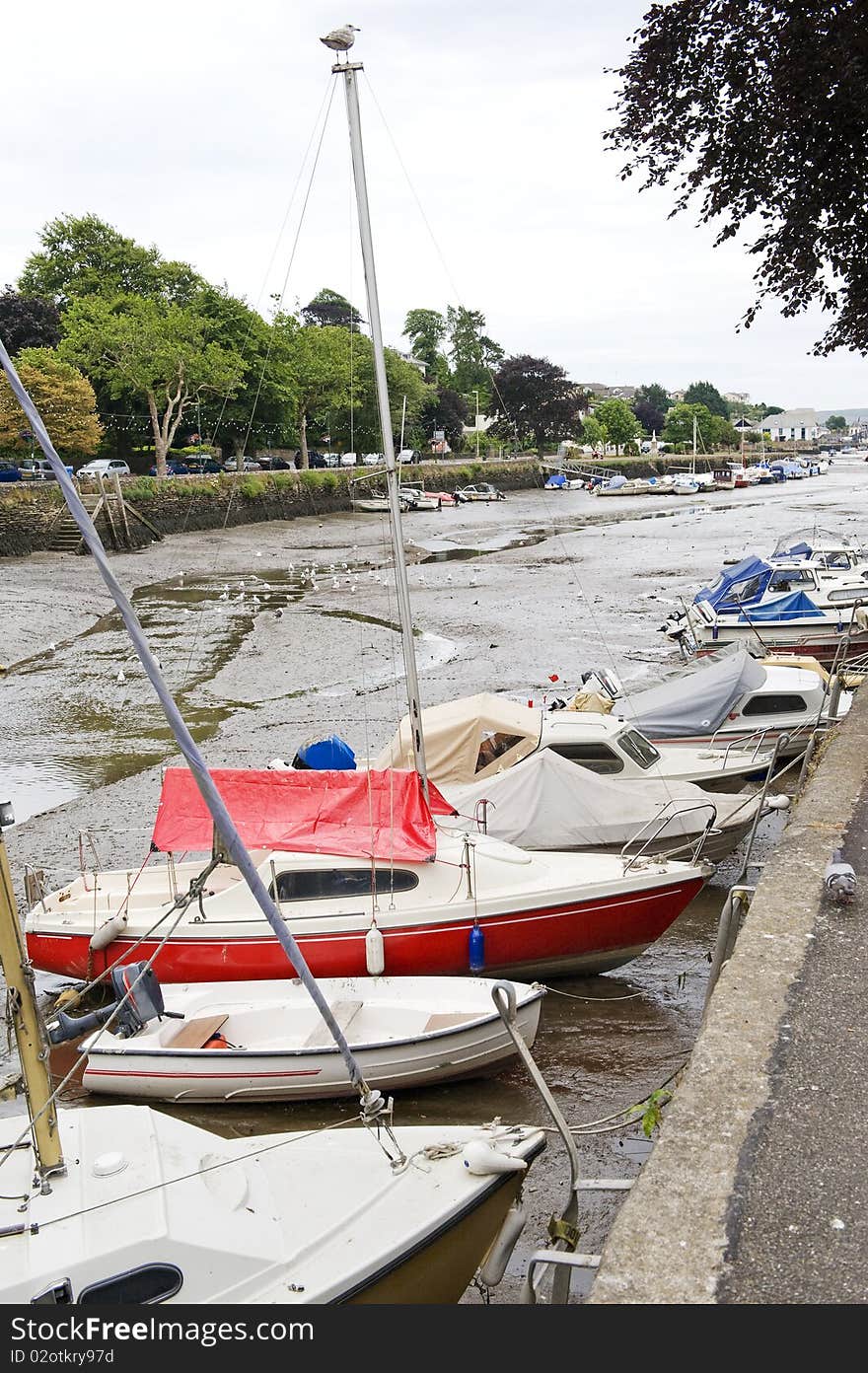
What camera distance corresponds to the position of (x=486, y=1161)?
6016 mm

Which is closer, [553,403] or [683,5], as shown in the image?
[683,5]

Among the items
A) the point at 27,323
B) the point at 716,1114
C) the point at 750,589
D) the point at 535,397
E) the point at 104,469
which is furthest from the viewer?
the point at 535,397

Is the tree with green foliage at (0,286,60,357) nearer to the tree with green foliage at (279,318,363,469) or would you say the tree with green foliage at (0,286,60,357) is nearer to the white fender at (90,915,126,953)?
the tree with green foliage at (279,318,363,469)

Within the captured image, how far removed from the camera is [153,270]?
216 ft

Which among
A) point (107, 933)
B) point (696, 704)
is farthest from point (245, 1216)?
point (696, 704)

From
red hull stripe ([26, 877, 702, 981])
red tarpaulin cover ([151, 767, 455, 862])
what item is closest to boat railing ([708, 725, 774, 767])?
red hull stripe ([26, 877, 702, 981])

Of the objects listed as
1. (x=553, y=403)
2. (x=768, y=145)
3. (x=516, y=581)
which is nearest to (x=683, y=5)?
(x=768, y=145)

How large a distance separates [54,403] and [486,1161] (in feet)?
162

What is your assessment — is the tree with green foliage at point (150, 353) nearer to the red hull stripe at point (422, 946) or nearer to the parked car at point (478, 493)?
the parked car at point (478, 493)

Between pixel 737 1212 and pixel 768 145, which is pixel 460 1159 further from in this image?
pixel 768 145

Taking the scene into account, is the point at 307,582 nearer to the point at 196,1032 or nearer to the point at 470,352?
the point at 196,1032

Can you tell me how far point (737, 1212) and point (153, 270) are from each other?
69.7 meters

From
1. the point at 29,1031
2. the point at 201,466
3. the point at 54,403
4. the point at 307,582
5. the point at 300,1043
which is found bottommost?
the point at 300,1043

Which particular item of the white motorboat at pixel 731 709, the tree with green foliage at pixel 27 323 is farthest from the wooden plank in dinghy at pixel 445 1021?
the tree with green foliage at pixel 27 323
